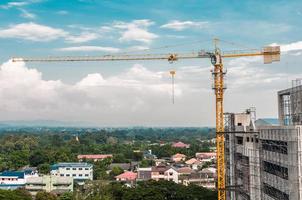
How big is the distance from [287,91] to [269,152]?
3491mm

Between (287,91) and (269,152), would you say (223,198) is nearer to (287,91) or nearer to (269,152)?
(269,152)

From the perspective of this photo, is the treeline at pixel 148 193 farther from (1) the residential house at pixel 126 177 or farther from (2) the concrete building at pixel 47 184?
(1) the residential house at pixel 126 177

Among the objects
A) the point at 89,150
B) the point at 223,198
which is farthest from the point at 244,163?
the point at 89,150

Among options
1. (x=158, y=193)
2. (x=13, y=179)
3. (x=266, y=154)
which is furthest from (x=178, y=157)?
(x=266, y=154)

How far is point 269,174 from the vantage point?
2400 centimetres

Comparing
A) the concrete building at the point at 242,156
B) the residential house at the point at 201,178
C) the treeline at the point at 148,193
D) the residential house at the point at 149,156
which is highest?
the concrete building at the point at 242,156

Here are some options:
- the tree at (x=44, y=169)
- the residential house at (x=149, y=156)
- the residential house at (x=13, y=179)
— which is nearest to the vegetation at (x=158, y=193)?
the residential house at (x=13, y=179)

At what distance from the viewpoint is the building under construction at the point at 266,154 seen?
20141 millimetres

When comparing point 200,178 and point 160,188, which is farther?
point 200,178

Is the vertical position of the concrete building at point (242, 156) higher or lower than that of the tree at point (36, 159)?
higher

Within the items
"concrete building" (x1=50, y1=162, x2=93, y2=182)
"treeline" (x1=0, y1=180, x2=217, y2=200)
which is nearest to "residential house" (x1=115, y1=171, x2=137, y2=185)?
"concrete building" (x1=50, y1=162, x2=93, y2=182)

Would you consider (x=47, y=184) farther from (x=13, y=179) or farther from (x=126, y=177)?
(x=126, y=177)

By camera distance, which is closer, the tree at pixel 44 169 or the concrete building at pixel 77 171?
the concrete building at pixel 77 171

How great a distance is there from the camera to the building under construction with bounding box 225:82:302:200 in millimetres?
20141
